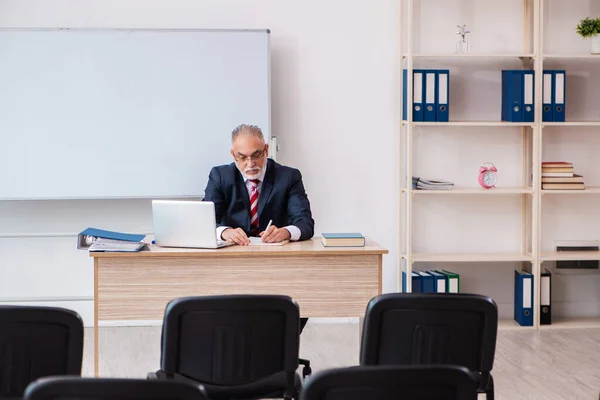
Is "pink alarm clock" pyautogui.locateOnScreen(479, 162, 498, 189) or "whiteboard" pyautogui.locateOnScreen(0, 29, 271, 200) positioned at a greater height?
"whiteboard" pyautogui.locateOnScreen(0, 29, 271, 200)

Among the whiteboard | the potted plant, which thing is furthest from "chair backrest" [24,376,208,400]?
the potted plant

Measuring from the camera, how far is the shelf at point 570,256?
571 cm

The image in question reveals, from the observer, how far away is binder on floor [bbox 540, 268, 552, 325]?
5809 millimetres

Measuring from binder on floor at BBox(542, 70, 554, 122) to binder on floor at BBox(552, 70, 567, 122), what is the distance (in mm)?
20

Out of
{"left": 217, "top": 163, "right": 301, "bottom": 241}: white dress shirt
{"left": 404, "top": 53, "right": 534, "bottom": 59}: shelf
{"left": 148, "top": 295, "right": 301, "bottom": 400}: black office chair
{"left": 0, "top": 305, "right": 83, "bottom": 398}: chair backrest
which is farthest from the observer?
{"left": 404, "top": 53, "right": 534, "bottom": 59}: shelf

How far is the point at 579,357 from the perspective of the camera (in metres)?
4.95

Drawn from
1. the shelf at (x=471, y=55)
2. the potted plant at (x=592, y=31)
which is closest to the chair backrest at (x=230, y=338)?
the shelf at (x=471, y=55)

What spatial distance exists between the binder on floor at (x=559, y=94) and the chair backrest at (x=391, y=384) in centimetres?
420

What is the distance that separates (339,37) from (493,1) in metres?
1.11

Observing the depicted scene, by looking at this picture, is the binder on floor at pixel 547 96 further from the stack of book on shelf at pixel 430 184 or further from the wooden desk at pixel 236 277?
the wooden desk at pixel 236 277

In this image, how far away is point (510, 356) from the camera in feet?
16.3

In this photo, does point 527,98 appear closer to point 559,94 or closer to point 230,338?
point 559,94

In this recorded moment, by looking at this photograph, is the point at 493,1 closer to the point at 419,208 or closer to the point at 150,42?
the point at 419,208

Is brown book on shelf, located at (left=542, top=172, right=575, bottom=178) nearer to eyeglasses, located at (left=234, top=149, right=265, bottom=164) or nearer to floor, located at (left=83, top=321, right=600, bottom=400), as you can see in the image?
floor, located at (left=83, top=321, right=600, bottom=400)
